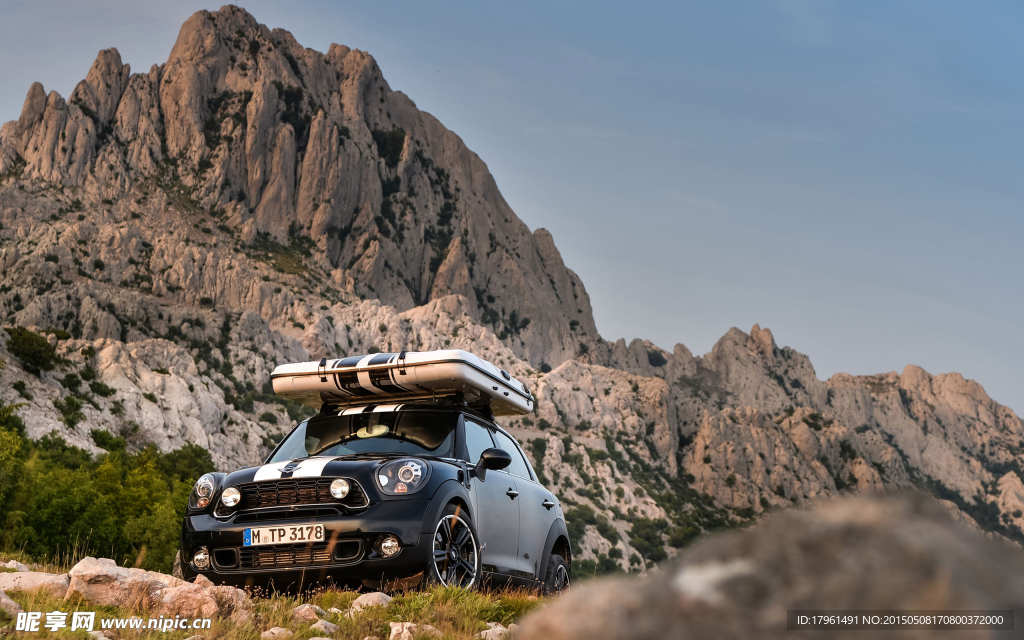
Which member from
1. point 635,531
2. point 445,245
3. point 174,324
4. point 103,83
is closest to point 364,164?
point 445,245

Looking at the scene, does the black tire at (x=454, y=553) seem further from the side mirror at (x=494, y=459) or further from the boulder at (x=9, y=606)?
the boulder at (x=9, y=606)

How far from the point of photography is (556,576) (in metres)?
8.99

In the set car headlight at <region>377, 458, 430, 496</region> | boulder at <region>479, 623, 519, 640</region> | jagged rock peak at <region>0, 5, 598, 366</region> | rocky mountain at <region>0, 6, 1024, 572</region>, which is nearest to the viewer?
boulder at <region>479, 623, 519, 640</region>

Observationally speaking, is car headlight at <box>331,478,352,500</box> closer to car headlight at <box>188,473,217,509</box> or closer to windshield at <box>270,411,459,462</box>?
windshield at <box>270,411,459,462</box>

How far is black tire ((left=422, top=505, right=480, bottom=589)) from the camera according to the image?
6.49 meters

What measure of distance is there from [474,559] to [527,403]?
116 inches

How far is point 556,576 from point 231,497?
3918 mm

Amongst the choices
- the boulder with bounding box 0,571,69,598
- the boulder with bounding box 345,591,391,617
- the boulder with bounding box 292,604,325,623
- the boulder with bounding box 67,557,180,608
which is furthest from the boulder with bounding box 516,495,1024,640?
the boulder with bounding box 0,571,69,598

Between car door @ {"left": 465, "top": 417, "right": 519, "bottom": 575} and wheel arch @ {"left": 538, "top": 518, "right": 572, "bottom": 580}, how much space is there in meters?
0.71

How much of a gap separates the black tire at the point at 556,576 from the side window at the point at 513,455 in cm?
98

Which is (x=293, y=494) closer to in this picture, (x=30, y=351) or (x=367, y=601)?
(x=367, y=601)

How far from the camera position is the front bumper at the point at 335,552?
6.34 meters

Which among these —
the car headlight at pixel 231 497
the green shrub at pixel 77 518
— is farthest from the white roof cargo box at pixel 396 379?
the green shrub at pixel 77 518

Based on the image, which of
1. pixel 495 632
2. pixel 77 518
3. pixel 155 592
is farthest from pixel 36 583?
pixel 77 518
